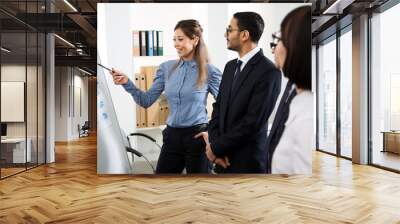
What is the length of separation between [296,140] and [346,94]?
3798 millimetres

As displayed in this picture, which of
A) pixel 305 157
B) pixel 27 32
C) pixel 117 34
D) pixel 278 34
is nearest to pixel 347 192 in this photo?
pixel 305 157

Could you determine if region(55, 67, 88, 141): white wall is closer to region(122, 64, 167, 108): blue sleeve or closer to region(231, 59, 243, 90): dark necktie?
region(122, 64, 167, 108): blue sleeve

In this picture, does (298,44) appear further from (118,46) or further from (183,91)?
(118,46)

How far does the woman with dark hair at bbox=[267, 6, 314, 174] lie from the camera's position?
627 cm

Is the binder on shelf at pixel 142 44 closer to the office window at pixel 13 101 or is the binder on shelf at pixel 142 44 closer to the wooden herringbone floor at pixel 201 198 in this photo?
the wooden herringbone floor at pixel 201 198

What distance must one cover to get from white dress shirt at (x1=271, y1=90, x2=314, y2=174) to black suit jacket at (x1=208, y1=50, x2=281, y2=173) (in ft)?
0.97

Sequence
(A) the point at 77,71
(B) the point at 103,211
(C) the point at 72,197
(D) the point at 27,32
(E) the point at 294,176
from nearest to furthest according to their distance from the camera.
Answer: (B) the point at 103,211
(C) the point at 72,197
(E) the point at 294,176
(D) the point at 27,32
(A) the point at 77,71

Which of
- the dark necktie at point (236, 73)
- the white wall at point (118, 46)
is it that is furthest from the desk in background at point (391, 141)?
the white wall at point (118, 46)

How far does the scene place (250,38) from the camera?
6293mm

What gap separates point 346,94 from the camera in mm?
9625

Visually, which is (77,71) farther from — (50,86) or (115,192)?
(115,192)

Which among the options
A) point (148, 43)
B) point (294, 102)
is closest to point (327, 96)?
point (294, 102)

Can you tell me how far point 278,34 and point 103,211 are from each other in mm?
3693

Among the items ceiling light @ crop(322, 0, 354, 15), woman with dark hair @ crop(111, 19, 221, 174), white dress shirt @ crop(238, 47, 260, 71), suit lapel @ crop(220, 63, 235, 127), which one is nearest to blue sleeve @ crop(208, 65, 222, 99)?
woman with dark hair @ crop(111, 19, 221, 174)
